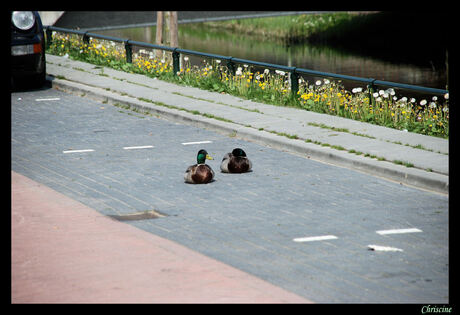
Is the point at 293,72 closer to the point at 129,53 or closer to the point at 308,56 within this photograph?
the point at 129,53

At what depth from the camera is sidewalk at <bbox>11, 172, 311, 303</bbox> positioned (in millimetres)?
6984

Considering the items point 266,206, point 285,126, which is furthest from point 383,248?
point 285,126

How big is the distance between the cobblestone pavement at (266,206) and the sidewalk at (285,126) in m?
0.25

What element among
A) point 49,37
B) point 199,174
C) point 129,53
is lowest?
point 199,174

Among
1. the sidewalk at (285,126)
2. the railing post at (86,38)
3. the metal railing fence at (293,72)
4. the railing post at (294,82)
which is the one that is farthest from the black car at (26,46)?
the railing post at (294,82)

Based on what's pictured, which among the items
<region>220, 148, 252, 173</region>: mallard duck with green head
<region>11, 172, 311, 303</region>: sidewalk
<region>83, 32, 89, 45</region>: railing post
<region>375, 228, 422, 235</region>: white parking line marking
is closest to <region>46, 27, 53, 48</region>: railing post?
<region>83, 32, 89, 45</region>: railing post

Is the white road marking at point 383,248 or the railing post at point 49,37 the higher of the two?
the railing post at point 49,37

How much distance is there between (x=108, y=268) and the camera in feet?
25.4

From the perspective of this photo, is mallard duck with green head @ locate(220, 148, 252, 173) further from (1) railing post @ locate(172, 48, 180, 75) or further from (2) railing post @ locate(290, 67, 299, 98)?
(1) railing post @ locate(172, 48, 180, 75)

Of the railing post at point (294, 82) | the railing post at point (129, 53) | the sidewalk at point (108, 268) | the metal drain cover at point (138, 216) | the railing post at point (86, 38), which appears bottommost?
the sidewalk at point (108, 268)

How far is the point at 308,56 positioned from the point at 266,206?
29.6 m

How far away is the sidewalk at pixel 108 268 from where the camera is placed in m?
6.98

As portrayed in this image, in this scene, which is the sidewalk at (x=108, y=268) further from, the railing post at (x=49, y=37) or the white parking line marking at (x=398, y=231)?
the railing post at (x=49, y=37)
